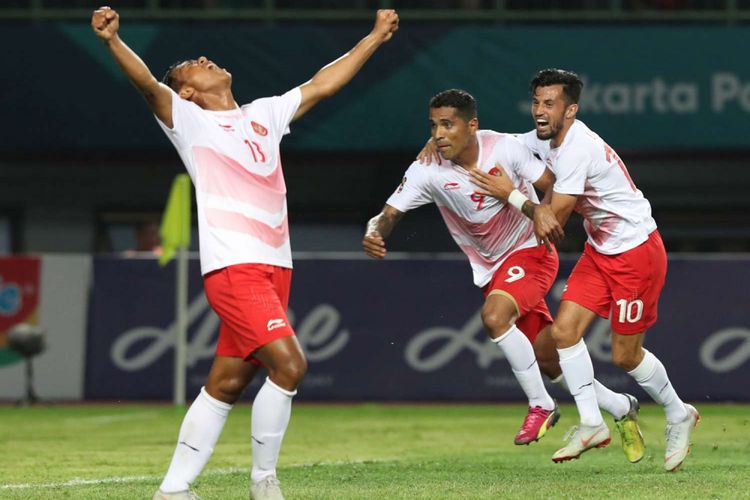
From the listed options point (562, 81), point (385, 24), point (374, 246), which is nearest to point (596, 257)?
point (562, 81)

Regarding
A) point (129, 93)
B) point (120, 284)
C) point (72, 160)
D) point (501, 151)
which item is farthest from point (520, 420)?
point (72, 160)

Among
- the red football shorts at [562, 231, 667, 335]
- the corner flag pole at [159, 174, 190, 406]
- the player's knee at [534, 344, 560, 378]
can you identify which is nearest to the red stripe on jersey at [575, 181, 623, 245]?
the red football shorts at [562, 231, 667, 335]

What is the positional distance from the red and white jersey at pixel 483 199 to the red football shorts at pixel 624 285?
1.53ft

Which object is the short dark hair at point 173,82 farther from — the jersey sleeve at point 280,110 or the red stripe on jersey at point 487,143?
the red stripe on jersey at point 487,143

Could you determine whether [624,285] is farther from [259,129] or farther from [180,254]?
[180,254]

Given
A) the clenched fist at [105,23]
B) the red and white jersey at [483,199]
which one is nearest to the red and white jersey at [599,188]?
the red and white jersey at [483,199]

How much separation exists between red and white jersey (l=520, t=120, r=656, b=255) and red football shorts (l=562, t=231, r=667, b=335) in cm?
8

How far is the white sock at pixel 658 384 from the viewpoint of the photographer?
363 inches

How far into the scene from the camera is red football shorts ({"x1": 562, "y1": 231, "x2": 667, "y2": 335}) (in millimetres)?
9016

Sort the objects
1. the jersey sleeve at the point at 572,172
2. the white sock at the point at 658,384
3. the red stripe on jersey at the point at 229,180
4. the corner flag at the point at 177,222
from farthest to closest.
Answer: the corner flag at the point at 177,222 < the white sock at the point at 658,384 < the jersey sleeve at the point at 572,172 < the red stripe on jersey at the point at 229,180

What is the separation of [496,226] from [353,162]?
12.7 metres

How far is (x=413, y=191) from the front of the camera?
938 centimetres

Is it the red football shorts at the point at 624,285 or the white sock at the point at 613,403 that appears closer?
the red football shorts at the point at 624,285

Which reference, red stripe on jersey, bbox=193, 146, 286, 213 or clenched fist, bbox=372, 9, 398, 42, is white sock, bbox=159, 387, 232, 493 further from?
clenched fist, bbox=372, 9, 398, 42
